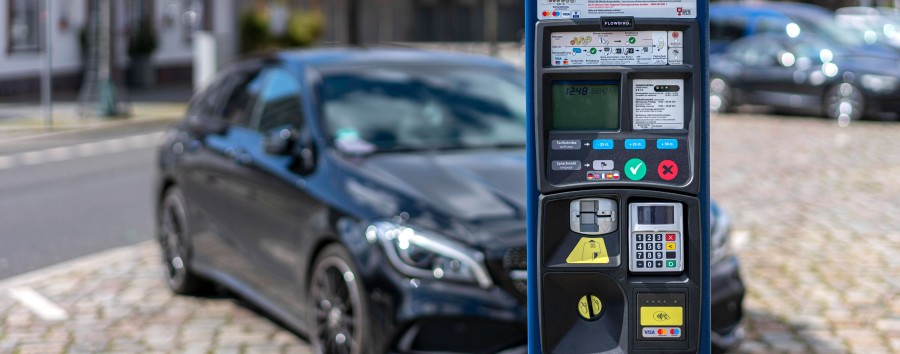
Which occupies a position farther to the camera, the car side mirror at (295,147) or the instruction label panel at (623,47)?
the car side mirror at (295,147)

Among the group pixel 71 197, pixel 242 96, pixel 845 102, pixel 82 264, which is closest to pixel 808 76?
pixel 845 102

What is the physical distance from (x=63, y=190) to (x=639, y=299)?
10.9m

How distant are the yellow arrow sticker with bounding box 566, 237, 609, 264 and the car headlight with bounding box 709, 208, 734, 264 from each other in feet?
7.35

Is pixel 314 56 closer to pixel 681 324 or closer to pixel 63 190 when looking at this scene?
pixel 681 324

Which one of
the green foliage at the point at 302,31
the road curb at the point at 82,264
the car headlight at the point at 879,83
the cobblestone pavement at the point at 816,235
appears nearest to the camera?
the cobblestone pavement at the point at 816,235

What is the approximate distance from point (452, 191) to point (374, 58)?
1.70 metres

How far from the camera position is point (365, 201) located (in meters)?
6.22

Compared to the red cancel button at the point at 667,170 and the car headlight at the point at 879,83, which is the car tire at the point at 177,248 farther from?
the car headlight at the point at 879,83

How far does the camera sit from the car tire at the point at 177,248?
8.26m

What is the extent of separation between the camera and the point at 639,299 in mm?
4137

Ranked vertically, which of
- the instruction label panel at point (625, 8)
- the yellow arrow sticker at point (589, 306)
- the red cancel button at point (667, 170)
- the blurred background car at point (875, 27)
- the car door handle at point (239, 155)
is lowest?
the yellow arrow sticker at point (589, 306)

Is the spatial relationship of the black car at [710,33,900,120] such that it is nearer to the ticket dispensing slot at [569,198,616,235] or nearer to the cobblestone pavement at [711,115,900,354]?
the cobblestone pavement at [711,115,900,354]

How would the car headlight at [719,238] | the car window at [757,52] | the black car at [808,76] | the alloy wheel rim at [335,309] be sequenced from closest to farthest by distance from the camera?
Answer: the alloy wheel rim at [335,309], the car headlight at [719,238], the black car at [808,76], the car window at [757,52]

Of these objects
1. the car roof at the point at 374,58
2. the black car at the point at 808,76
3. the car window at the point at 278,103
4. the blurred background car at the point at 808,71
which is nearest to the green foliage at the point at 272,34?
the blurred background car at the point at 808,71
